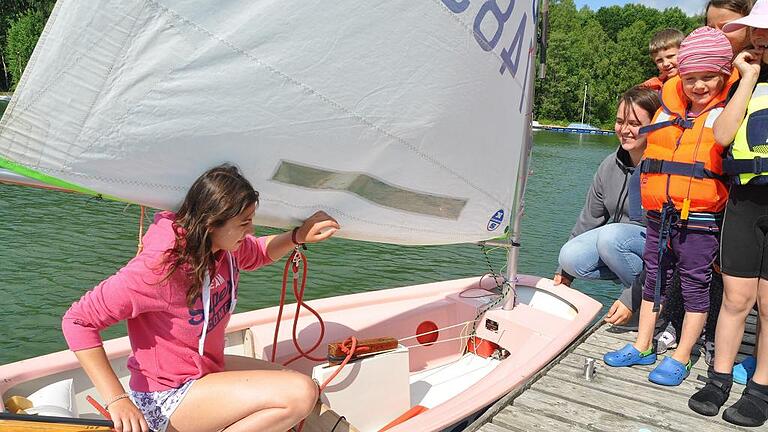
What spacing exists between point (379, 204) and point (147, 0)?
116 centimetres

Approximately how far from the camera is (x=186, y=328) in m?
2.03

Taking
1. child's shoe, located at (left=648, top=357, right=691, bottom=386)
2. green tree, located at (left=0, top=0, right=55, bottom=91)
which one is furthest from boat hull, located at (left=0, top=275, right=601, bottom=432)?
green tree, located at (left=0, top=0, right=55, bottom=91)

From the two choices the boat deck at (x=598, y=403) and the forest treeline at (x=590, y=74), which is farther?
the forest treeline at (x=590, y=74)

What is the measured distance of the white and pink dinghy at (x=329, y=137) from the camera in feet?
5.67

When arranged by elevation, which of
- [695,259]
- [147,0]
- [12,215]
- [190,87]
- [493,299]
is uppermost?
[147,0]

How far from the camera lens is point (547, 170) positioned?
2081 cm

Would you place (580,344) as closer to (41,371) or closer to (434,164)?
(434,164)

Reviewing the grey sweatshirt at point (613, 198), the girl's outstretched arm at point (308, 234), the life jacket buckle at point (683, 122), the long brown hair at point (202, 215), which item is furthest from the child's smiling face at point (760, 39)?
the long brown hair at point (202, 215)

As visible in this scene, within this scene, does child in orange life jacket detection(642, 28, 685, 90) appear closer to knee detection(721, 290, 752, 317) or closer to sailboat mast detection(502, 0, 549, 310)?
sailboat mast detection(502, 0, 549, 310)

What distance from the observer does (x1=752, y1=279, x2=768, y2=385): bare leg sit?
8.55ft

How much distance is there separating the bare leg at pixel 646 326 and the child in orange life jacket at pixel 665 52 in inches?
51.7

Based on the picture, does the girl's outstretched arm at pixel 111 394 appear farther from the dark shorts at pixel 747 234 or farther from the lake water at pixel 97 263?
the lake water at pixel 97 263

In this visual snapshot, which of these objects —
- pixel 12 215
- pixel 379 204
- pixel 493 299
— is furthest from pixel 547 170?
pixel 379 204

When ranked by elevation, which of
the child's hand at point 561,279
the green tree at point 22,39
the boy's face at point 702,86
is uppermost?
the green tree at point 22,39
